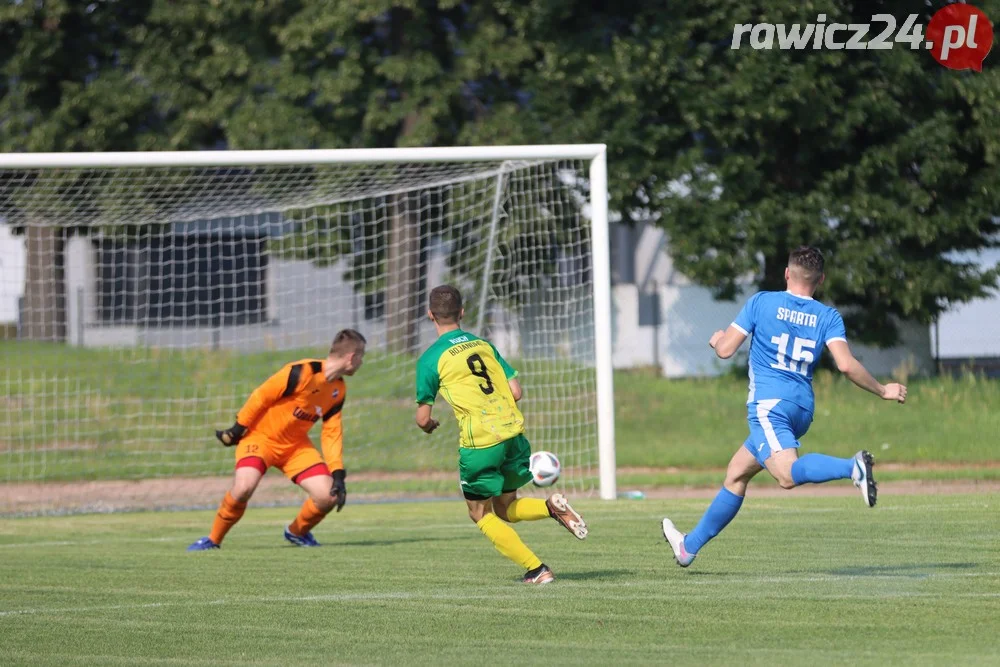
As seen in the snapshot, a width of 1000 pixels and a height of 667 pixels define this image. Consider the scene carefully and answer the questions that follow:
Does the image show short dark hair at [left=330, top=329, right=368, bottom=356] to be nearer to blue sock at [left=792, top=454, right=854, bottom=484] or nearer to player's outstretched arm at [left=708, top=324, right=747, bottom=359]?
player's outstretched arm at [left=708, top=324, right=747, bottom=359]

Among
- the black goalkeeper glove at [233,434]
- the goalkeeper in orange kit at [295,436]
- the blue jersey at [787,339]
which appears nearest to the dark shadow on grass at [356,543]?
the goalkeeper in orange kit at [295,436]

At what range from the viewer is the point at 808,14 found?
2080 centimetres

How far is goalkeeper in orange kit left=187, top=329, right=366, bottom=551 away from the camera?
10.3 meters

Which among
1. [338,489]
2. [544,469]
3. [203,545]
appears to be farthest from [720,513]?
[203,545]

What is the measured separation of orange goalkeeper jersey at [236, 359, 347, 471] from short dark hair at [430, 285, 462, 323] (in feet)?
8.30

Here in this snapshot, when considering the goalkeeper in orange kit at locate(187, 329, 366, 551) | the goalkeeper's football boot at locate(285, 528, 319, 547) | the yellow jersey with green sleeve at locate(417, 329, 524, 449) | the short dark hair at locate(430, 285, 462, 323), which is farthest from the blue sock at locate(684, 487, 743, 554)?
the goalkeeper's football boot at locate(285, 528, 319, 547)

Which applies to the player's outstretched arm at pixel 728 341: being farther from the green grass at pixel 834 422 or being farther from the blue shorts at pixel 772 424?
the green grass at pixel 834 422

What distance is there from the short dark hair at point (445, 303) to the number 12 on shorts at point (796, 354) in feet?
5.95

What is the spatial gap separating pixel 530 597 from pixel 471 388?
1232 mm

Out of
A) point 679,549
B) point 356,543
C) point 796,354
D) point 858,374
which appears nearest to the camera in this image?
point 858,374

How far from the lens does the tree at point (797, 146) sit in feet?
68.8

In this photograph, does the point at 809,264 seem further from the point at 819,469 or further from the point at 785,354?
the point at 819,469

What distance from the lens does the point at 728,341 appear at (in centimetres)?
745

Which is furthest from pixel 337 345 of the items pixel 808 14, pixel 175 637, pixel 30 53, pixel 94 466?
pixel 30 53
